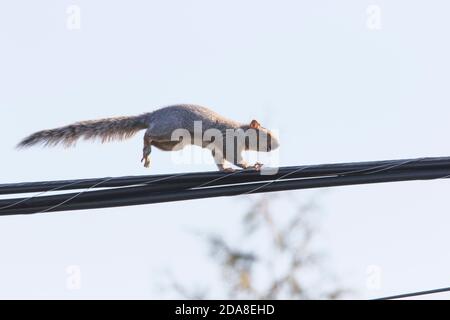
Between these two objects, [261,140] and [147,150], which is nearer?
[147,150]

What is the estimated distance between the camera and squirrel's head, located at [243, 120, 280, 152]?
1103 cm

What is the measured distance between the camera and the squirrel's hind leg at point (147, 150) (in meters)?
10.1

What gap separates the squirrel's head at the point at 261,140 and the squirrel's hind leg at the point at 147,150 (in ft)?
4.25

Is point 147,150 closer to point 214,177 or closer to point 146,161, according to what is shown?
point 146,161

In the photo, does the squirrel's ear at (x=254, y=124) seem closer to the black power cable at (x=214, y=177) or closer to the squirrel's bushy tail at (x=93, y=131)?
the squirrel's bushy tail at (x=93, y=131)

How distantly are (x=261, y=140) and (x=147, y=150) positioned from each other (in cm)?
157

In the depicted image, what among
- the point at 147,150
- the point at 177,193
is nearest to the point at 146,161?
the point at 147,150

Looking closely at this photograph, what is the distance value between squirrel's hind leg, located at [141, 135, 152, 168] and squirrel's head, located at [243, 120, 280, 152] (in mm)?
1295

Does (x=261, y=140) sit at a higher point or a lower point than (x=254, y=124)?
lower

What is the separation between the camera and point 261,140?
1111cm

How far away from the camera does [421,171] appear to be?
7.01 m

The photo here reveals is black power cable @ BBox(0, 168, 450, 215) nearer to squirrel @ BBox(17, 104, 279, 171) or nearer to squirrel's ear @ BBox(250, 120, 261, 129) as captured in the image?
squirrel @ BBox(17, 104, 279, 171)

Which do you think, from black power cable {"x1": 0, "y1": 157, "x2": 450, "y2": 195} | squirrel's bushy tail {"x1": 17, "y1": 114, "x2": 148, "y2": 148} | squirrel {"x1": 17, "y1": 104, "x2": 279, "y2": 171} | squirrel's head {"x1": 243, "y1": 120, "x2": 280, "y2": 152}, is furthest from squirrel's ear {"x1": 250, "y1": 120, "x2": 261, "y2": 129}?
black power cable {"x1": 0, "y1": 157, "x2": 450, "y2": 195}
